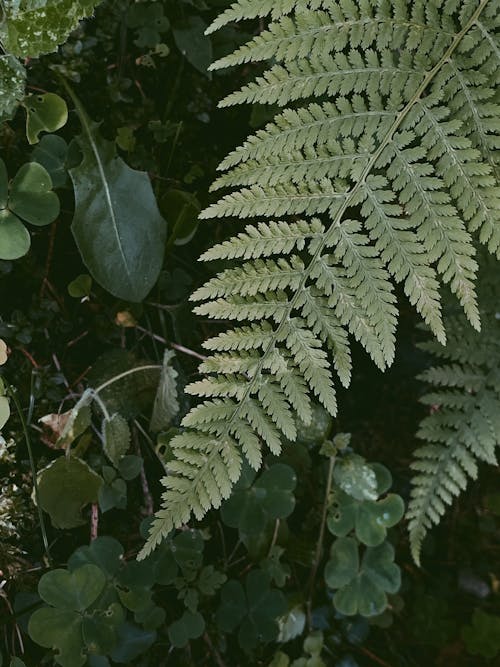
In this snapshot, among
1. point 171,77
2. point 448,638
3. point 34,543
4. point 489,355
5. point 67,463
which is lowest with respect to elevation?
point 448,638

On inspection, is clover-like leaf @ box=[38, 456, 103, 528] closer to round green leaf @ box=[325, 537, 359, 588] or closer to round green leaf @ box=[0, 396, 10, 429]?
round green leaf @ box=[0, 396, 10, 429]

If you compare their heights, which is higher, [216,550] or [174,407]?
[174,407]

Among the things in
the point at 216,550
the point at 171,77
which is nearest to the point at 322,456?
the point at 216,550

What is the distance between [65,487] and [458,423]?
1.34 meters

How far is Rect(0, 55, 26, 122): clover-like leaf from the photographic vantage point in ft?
6.26

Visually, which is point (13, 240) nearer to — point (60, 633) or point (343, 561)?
point (60, 633)

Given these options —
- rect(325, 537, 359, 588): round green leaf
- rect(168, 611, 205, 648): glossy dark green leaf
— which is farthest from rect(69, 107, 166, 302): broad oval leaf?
rect(325, 537, 359, 588): round green leaf

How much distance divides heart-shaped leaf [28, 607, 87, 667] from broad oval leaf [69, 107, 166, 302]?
95 centimetres

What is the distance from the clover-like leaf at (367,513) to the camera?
8.03 feet

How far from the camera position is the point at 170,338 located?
7.77ft

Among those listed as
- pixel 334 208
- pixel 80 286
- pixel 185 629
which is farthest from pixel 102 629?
pixel 334 208

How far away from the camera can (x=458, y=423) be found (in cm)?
242

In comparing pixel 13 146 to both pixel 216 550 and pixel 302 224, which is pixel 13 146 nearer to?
pixel 302 224

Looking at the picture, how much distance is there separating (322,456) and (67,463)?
998 mm
